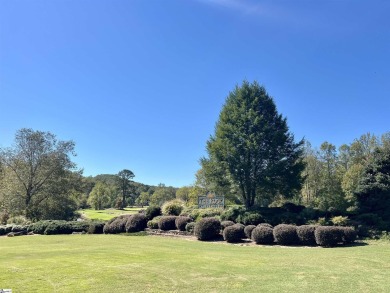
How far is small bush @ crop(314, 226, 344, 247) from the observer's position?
14.1 metres

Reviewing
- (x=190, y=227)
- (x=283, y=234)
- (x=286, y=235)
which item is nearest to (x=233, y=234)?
(x=283, y=234)

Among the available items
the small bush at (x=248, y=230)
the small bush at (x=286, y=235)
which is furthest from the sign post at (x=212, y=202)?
the small bush at (x=286, y=235)

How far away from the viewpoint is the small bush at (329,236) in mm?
14102

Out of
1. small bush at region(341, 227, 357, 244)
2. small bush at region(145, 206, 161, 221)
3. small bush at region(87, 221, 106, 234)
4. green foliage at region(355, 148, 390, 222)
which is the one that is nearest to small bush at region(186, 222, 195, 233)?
small bush at region(145, 206, 161, 221)

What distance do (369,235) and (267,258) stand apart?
7618 mm

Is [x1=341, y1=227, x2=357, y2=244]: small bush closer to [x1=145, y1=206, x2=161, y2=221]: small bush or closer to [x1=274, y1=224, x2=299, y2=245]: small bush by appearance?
[x1=274, y1=224, x2=299, y2=245]: small bush

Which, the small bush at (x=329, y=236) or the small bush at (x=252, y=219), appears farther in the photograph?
the small bush at (x=252, y=219)

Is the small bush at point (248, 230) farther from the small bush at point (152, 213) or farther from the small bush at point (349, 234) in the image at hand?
the small bush at point (152, 213)

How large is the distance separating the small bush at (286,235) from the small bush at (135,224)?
10731 millimetres

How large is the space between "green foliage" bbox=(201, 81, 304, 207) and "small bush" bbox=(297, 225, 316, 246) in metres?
9.05

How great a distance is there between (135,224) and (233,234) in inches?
339

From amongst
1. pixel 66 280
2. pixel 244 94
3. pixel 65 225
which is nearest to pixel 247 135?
pixel 244 94

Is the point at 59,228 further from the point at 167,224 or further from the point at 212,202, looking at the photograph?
the point at 212,202

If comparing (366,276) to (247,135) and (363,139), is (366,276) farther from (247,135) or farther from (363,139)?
(363,139)
